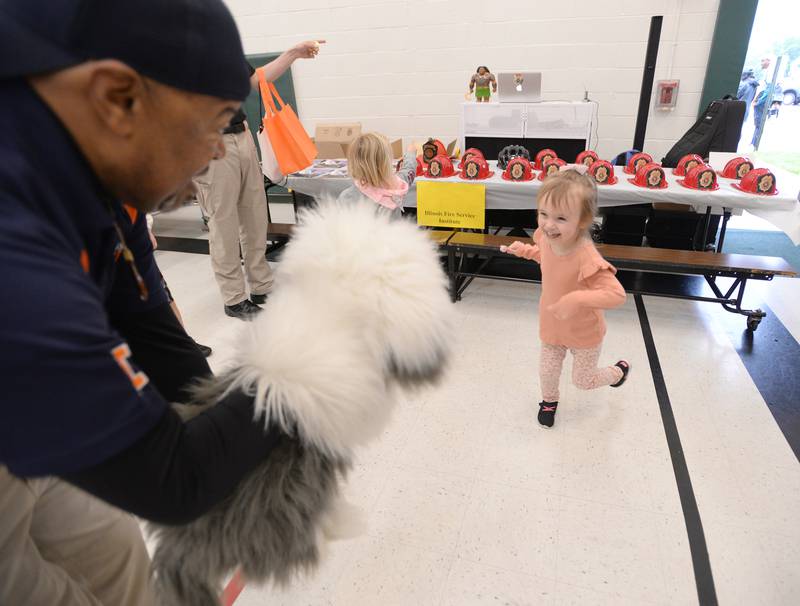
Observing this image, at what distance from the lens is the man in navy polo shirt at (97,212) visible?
15.2 inches

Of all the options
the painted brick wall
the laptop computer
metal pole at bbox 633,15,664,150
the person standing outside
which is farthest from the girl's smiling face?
the person standing outside

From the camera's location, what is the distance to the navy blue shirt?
375 millimetres

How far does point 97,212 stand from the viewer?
491 mm

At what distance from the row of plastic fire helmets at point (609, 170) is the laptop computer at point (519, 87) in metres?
0.72

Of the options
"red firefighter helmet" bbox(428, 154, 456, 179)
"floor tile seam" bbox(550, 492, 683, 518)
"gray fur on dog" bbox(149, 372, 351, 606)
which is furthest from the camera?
"red firefighter helmet" bbox(428, 154, 456, 179)

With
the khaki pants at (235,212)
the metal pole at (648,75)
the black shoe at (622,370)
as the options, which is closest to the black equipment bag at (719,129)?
the metal pole at (648,75)

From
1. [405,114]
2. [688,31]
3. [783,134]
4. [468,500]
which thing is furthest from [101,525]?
→ [783,134]

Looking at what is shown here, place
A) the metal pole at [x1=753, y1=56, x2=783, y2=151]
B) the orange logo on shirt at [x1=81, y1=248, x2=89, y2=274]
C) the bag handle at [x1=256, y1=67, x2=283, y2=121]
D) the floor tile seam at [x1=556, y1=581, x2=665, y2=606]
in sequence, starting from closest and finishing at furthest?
the orange logo on shirt at [x1=81, y1=248, x2=89, y2=274] → the floor tile seam at [x1=556, y1=581, x2=665, y2=606] → the bag handle at [x1=256, y1=67, x2=283, y2=121] → the metal pole at [x1=753, y1=56, x2=783, y2=151]

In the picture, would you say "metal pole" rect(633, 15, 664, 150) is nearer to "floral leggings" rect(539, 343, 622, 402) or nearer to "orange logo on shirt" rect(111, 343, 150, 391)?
"floral leggings" rect(539, 343, 622, 402)

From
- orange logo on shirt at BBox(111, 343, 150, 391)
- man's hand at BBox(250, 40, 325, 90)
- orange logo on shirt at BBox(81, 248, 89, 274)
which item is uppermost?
man's hand at BBox(250, 40, 325, 90)

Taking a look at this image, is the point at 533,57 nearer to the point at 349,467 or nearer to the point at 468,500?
the point at 468,500

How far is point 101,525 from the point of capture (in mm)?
898

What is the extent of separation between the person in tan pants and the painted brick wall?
8.53 ft

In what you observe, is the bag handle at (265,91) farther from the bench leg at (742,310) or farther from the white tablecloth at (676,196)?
the bench leg at (742,310)
